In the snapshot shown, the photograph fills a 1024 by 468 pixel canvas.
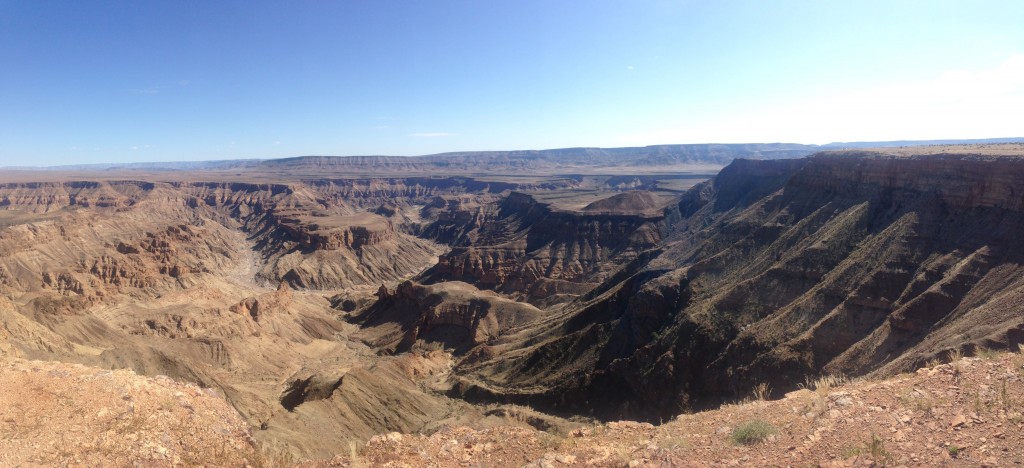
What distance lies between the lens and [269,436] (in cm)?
3322

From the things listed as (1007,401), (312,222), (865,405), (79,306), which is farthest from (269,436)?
(312,222)

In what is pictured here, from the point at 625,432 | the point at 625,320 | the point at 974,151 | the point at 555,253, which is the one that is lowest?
the point at 555,253

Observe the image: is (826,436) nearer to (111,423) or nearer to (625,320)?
(111,423)

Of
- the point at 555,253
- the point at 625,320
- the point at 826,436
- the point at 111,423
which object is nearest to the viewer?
the point at 826,436

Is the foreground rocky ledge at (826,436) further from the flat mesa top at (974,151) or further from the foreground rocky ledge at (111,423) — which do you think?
the flat mesa top at (974,151)

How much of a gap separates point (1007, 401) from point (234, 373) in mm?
69315

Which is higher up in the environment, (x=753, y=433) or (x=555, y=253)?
(x=753, y=433)

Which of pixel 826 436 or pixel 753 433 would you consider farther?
pixel 753 433

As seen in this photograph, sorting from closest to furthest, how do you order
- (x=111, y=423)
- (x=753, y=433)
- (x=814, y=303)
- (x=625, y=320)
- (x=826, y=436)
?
(x=826, y=436)
(x=753, y=433)
(x=111, y=423)
(x=814, y=303)
(x=625, y=320)

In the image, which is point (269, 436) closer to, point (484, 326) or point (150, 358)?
point (150, 358)

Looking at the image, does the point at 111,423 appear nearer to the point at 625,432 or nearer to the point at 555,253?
the point at 625,432

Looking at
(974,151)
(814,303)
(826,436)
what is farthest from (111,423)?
(974,151)

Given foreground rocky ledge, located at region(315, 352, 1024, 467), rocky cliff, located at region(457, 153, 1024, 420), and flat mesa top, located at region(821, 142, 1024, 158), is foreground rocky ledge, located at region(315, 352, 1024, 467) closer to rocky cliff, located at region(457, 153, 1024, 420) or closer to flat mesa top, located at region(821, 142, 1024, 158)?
rocky cliff, located at region(457, 153, 1024, 420)

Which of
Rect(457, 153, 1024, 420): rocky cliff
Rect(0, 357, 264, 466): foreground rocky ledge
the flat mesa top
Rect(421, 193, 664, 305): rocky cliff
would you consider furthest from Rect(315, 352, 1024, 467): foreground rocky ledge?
Rect(421, 193, 664, 305): rocky cliff
